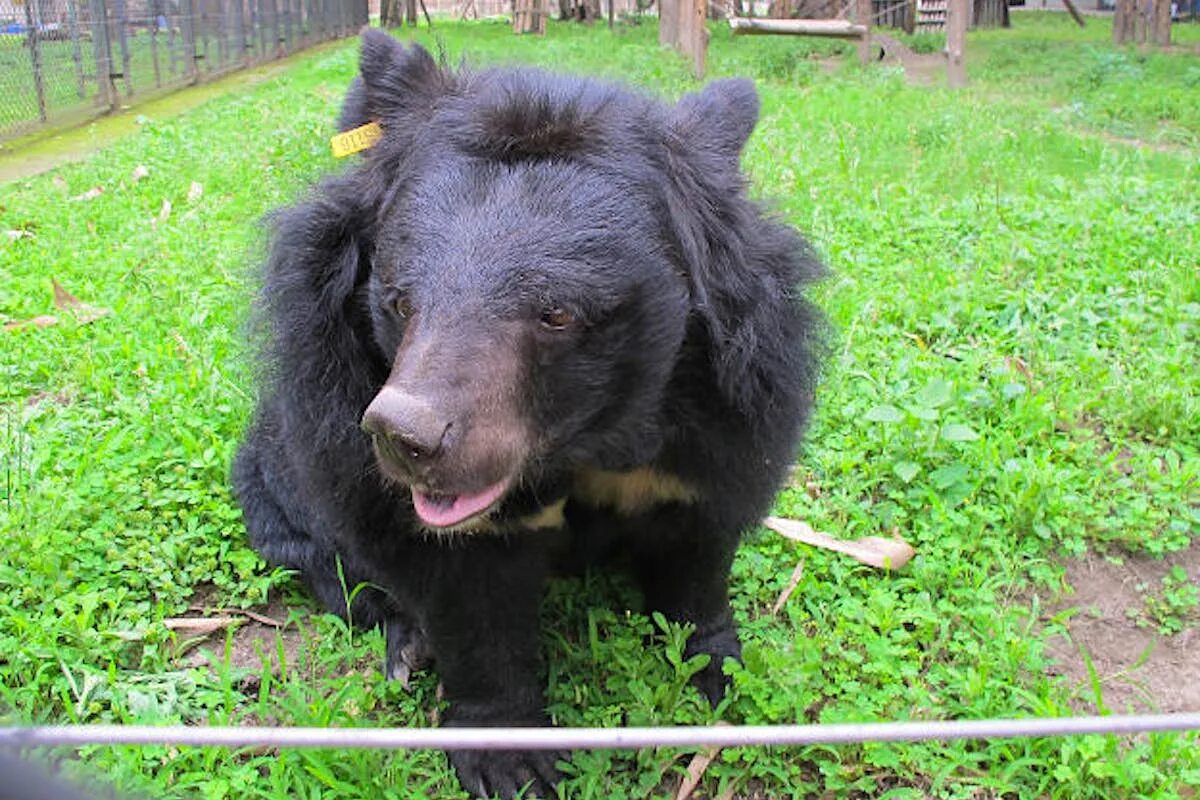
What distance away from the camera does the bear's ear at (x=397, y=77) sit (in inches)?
86.3

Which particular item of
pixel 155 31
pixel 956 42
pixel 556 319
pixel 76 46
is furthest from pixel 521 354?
pixel 956 42

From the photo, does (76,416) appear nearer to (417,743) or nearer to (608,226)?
(608,226)

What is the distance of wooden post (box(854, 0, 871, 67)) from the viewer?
1295 cm

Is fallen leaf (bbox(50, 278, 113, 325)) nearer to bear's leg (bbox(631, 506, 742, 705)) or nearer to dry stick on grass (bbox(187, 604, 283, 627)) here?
dry stick on grass (bbox(187, 604, 283, 627))

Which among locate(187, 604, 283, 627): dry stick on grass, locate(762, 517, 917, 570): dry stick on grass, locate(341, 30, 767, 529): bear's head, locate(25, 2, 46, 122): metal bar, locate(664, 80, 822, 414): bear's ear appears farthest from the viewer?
locate(25, 2, 46, 122): metal bar

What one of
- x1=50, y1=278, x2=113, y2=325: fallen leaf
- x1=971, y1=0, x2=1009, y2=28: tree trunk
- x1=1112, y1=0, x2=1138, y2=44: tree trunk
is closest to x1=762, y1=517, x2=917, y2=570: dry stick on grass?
x1=50, y1=278, x2=113, y2=325: fallen leaf

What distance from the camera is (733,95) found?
2340mm

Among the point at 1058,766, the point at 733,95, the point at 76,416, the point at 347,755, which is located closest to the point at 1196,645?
the point at 1058,766

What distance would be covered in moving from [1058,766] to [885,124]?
20.8 feet

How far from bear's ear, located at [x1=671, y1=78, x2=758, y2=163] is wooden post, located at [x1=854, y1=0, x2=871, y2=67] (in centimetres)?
1112

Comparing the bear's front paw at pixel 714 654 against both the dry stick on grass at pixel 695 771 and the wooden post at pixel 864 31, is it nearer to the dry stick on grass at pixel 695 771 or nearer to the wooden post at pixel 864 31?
the dry stick on grass at pixel 695 771

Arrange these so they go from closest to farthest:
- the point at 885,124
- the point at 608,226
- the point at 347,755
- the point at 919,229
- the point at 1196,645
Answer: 1. the point at 608,226
2. the point at 347,755
3. the point at 1196,645
4. the point at 919,229
5. the point at 885,124

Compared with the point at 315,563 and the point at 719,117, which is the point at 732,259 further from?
the point at 315,563

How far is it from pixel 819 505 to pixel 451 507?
5.10 feet
